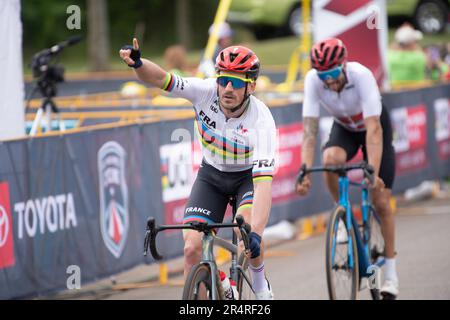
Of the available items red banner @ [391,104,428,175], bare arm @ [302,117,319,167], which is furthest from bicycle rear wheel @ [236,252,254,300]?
red banner @ [391,104,428,175]

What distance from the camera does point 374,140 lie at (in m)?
9.11

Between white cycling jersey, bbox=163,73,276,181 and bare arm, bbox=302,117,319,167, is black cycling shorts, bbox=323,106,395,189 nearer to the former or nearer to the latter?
bare arm, bbox=302,117,319,167

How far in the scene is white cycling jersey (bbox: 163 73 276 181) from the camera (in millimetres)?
7094

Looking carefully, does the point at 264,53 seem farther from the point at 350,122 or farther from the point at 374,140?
the point at 374,140

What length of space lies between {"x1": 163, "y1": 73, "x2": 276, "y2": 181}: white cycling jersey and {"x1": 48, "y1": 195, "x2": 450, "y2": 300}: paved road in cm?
279

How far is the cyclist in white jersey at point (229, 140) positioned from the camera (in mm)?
6902

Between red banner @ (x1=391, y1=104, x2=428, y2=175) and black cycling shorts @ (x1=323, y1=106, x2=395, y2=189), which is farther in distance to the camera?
red banner @ (x1=391, y1=104, x2=428, y2=175)

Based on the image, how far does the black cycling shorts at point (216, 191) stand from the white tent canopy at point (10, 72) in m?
3.10

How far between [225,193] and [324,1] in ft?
25.8

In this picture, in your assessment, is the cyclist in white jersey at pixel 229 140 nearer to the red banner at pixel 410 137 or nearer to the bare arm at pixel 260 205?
the bare arm at pixel 260 205

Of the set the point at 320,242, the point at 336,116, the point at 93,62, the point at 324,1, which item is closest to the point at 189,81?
the point at 336,116

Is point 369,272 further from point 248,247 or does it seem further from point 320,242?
point 320,242

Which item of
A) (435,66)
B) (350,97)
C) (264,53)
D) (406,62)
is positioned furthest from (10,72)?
(264,53)

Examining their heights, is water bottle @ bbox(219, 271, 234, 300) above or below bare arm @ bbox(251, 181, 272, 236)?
below
